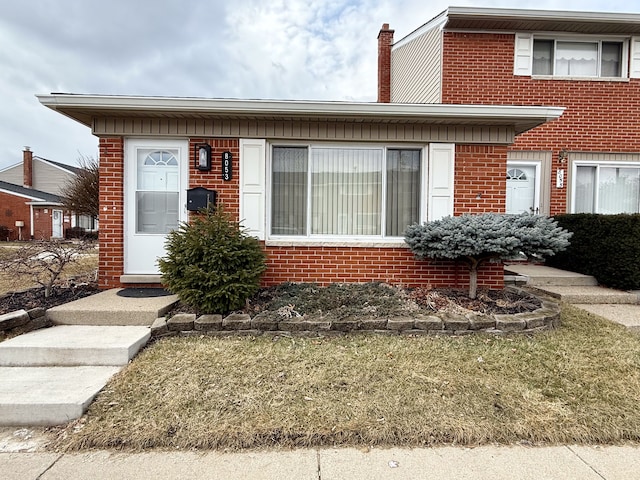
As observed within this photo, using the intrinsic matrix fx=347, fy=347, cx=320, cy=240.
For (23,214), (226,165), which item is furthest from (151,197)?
(23,214)

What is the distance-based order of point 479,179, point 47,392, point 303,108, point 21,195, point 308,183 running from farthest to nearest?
point 21,195 < point 308,183 < point 479,179 < point 303,108 < point 47,392

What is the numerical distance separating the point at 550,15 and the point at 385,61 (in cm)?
496

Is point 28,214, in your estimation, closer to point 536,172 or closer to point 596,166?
point 536,172

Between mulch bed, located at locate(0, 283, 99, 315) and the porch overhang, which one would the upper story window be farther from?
mulch bed, located at locate(0, 283, 99, 315)

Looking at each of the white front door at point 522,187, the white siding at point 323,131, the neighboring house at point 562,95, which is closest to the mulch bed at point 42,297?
the white siding at point 323,131

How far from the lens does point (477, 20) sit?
7.50 meters

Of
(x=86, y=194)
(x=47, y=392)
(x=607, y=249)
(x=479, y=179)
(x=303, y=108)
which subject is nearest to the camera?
(x=47, y=392)

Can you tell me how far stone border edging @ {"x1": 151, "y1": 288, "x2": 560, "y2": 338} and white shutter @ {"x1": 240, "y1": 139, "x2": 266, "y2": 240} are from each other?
1.62 meters

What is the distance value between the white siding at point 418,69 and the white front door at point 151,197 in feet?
19.8

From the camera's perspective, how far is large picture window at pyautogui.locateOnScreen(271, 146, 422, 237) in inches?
215

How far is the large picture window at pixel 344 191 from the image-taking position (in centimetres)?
546

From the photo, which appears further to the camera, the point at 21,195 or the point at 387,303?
the point at 21,195

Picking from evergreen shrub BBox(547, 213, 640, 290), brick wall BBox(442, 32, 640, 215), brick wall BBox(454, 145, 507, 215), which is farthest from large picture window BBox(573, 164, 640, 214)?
brick wall BBox(454, 145, 507, 215)

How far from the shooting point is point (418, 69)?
362 inches
